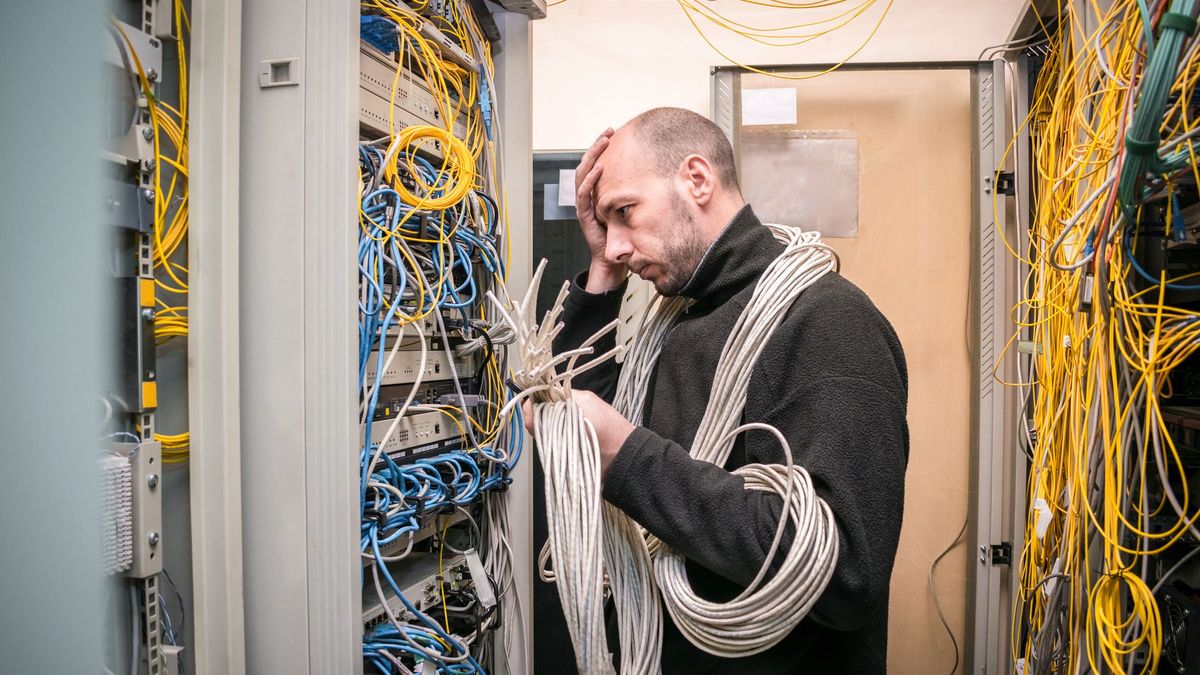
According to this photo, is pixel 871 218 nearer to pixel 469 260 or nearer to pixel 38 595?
pixel 469 260

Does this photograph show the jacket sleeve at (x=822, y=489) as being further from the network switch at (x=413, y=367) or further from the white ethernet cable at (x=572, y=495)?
the network switch at (x=413, y=367)

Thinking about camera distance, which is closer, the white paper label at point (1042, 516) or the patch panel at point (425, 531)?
the patch panel at point (425, 531)

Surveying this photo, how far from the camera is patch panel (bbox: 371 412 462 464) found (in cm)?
140

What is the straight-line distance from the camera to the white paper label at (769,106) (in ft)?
7.82

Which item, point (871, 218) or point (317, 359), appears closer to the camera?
point (317, 359)

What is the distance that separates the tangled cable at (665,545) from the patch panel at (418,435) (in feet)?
1.65

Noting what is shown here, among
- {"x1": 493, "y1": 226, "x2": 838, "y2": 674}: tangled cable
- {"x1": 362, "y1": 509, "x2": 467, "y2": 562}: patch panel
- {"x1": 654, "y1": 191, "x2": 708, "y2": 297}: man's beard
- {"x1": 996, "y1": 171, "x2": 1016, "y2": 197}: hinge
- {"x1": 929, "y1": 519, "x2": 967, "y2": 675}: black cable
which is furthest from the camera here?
{"x1": 929, "y1": 519, "x2": 967, "y2": 675}: black cable

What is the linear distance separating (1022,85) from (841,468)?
74.0 inches

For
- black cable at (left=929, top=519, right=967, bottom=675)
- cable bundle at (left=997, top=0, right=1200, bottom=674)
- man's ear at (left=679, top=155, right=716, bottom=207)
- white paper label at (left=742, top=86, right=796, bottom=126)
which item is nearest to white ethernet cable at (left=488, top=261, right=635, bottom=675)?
man's ear at (left=679, top=155, right=716, bottom=207)

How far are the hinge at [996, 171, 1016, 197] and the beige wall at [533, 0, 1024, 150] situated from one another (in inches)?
29.1

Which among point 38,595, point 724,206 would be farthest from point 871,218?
point 38,595

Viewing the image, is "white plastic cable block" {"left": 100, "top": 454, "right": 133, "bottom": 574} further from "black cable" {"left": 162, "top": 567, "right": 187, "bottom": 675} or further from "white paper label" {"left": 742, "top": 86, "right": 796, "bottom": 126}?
"white paper label" {"left": 742, "top": 86, "right": 796, "bottom": 126}

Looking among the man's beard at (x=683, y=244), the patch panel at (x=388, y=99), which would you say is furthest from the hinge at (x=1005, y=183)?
the patch panel at (x=388, y=99)

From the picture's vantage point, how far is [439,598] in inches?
63.1
